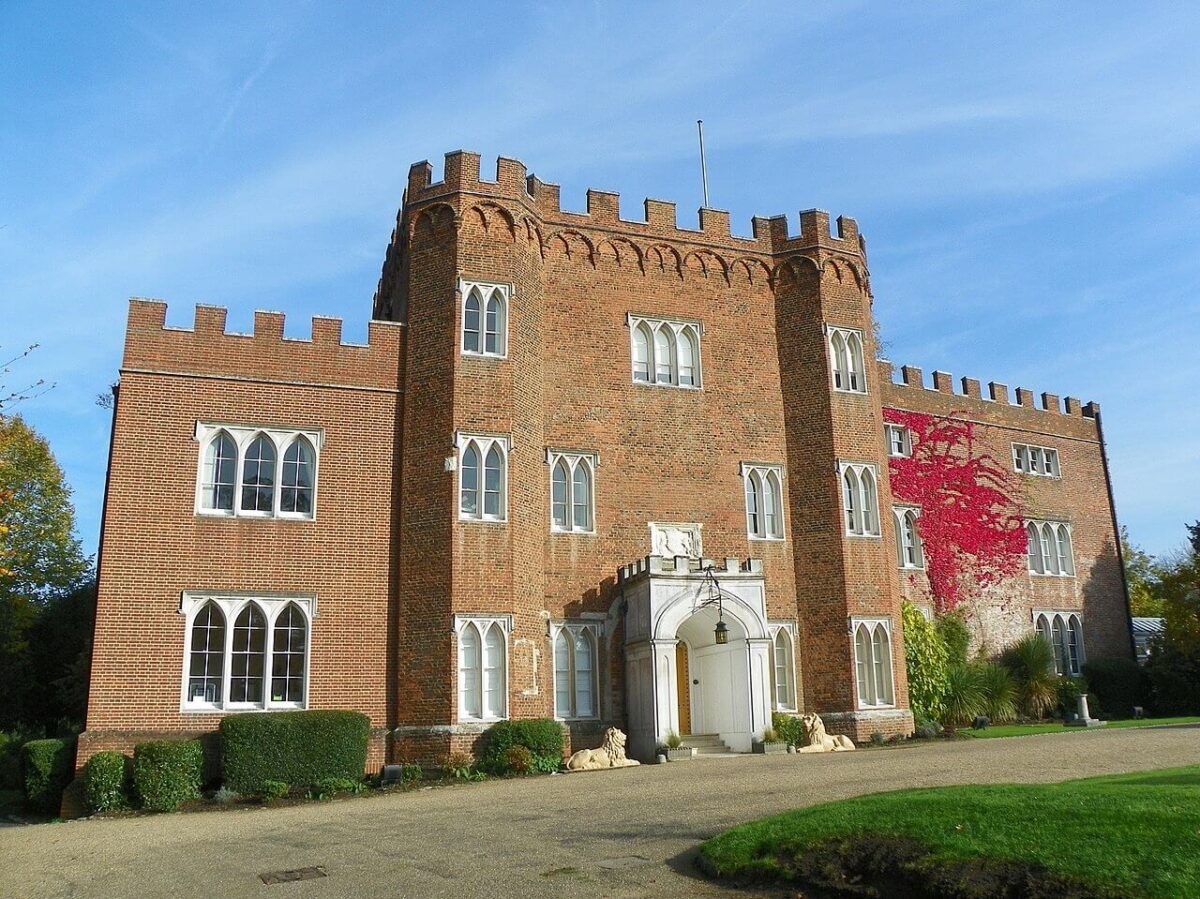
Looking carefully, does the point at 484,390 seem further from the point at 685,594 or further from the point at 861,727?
the point at 861,727

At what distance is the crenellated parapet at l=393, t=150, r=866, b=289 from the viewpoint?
2292 centimetres

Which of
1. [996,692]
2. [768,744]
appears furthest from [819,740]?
[996,692]

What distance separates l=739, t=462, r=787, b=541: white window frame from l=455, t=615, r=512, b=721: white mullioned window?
6.93 meters

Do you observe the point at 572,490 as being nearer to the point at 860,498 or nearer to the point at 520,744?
the point at 520,744

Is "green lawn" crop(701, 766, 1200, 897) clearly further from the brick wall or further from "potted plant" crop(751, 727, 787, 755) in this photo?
the brick wall

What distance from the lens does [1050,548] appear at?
3350cm

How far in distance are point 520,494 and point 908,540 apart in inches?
515

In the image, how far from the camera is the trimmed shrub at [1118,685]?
31.7 meters

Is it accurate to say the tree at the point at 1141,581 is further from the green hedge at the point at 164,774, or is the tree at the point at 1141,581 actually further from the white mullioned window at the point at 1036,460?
the green hedge at the point at 164,774

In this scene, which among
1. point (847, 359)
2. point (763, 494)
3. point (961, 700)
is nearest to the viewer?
point (763, 494)

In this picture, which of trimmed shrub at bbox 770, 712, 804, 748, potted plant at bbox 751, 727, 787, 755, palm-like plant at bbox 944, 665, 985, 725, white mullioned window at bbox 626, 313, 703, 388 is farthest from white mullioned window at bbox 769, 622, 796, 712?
white mullioned window at bbox 626, 313, 703, 388

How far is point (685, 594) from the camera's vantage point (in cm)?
2172

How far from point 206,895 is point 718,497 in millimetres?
16629

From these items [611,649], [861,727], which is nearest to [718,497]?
[611,649]
